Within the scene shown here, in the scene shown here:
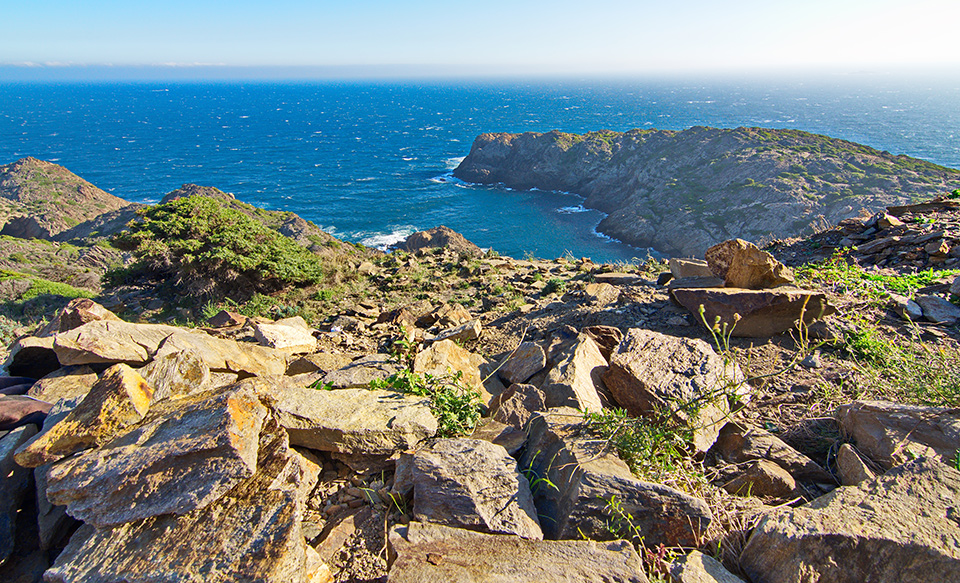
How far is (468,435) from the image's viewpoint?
11.7 ft

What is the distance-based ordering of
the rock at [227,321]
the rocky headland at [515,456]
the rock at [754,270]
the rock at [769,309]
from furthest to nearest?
the rock at [227,321] < the rock at [754,270] < the rock at [769,309] < the rocky headland at [515,456]

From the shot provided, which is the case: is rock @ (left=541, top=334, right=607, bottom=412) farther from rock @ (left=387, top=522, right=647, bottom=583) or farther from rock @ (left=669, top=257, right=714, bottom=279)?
rock @ (left=669, top=257, right=714, bottom=279)

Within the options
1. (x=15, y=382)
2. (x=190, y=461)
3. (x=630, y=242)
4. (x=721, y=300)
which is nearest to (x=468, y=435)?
(x=190, y=461)

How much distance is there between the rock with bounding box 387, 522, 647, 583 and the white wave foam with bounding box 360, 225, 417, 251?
163ft

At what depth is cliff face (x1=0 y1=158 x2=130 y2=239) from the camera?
43.3 m

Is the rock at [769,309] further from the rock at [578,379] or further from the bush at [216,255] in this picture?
the bush at [216,255]

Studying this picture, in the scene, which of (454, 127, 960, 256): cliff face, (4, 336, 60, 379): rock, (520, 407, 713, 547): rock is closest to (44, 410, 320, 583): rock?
(520, 407, 713, 547): rock

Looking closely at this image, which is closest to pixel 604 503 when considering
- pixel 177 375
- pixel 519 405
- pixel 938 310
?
pixel 519 405

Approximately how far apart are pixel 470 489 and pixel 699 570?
128 centimetres

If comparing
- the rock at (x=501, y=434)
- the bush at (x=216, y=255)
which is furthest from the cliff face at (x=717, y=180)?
the rock at (x=501, y=434)

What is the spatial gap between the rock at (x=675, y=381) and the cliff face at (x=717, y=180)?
37158 millimetres

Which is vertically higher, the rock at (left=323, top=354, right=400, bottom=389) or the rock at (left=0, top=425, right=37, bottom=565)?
the rock at (left=0, top=425, right=37, bottom=565)

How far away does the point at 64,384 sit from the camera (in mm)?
4406

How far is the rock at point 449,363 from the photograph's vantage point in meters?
4.63
